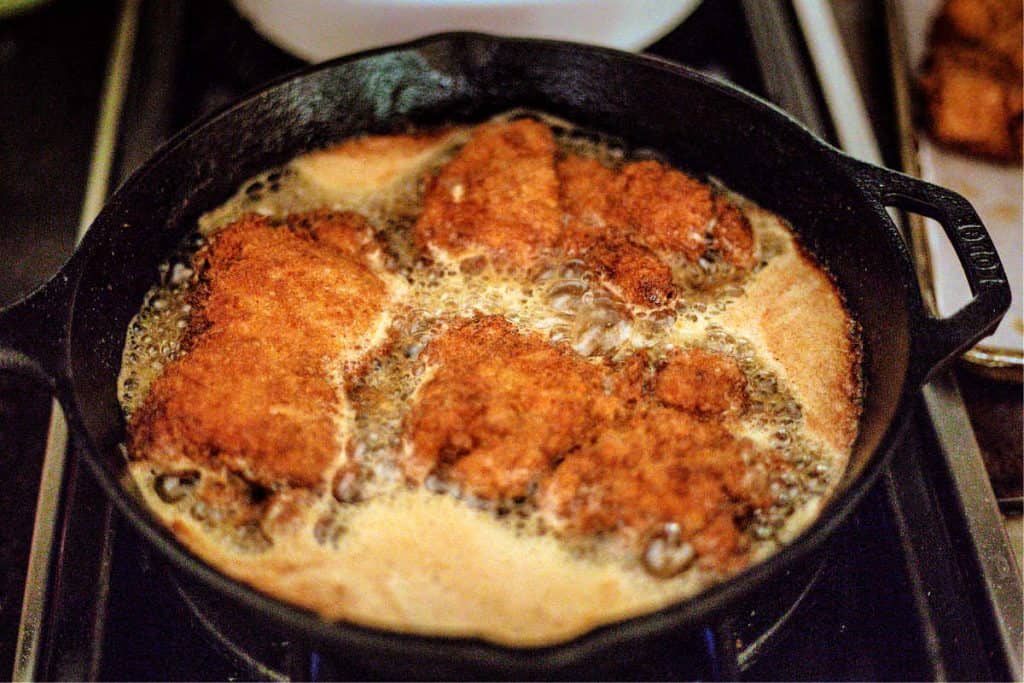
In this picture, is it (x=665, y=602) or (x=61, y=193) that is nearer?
(x=665, y=602)

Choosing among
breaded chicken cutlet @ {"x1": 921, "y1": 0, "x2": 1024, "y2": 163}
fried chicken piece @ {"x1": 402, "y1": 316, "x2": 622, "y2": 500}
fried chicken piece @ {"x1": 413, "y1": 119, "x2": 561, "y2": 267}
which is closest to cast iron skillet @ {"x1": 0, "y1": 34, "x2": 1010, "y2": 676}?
fried chicken piece @ {"x1": 413, "y1": 119, "x2": 561, "y2": 267}

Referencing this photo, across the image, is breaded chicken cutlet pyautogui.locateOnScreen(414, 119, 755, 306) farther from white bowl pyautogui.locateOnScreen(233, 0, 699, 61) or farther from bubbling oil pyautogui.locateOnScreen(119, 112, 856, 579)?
white bowl pyautogui.locateOnScreen(233, 0, 699, 61)

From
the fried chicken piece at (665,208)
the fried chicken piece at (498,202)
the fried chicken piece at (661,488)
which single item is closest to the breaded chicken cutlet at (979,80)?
the fried chicken piece at (665,208)

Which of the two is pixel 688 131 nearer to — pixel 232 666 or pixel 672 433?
pixel 672 433

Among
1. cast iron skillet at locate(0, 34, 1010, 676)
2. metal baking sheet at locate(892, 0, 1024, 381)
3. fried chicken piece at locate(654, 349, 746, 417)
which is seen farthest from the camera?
metal baking sheet at locate(892, 0, 1024, 381)

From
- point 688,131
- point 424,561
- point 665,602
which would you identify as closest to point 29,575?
point 424,561
